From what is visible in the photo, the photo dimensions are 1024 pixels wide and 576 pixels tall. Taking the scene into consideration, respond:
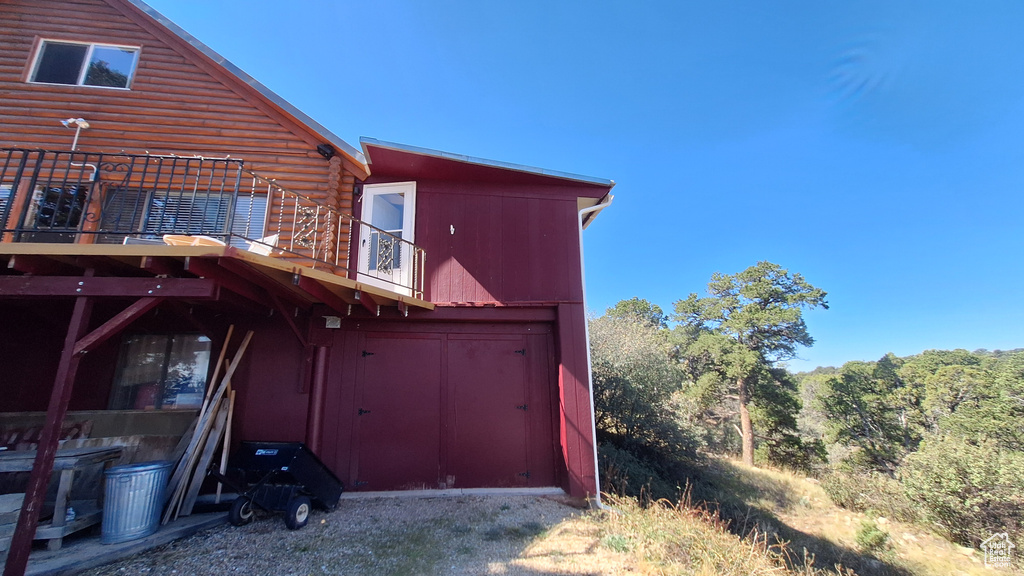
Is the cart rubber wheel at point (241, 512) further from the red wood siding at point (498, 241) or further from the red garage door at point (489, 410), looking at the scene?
the red wood siding at point (498, 241)

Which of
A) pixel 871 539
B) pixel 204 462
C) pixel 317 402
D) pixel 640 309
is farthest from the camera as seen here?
pixel 640 309

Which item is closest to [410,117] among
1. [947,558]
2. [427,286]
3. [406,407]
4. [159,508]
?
[427,286]

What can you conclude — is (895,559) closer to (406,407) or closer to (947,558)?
(947,558)

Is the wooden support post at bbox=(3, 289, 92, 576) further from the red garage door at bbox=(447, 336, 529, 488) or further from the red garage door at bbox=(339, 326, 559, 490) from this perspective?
the red garage door at bbox=(447, 336, 529, 488)

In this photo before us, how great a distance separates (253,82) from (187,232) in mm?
3211

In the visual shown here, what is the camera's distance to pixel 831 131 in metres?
11.6

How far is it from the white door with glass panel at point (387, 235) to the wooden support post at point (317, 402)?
132 centimetres

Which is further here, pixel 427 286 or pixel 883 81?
pixel 883 81

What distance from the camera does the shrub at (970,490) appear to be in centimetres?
902

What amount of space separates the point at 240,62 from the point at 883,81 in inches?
472

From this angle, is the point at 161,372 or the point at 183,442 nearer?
the point at 183,442

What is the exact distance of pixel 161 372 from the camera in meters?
5.13

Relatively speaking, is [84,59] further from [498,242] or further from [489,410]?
[489,410]

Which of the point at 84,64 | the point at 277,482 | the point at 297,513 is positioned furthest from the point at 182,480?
the point at 84,64
